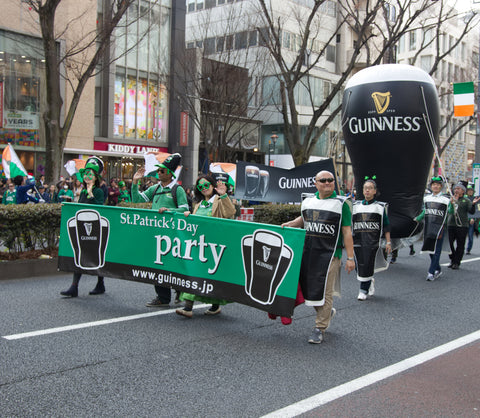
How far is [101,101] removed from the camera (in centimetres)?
3045

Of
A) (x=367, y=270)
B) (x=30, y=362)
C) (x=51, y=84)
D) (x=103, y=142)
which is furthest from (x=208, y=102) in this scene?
(x=30, y=362)

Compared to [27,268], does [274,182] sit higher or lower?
higher

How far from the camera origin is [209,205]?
267 inches

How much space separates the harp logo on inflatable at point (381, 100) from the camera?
11203 millimetres

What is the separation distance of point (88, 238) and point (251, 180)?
604cm

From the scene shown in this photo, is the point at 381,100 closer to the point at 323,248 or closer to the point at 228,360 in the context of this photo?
the point at 323,248

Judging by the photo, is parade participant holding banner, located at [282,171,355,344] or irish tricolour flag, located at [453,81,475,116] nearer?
parade participant holding banner, located at [282,171,355,344]

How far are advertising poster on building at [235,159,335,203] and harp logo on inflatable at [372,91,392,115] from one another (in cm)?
167

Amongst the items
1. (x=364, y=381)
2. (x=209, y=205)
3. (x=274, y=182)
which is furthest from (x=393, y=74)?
(x=364, y=381)

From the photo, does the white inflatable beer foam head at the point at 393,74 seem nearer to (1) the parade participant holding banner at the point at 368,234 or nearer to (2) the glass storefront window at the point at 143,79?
(1) the parade participant holding banner at the point at 368,234

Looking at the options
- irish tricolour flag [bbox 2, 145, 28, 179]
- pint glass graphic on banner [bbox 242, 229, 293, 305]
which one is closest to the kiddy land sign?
irish tricolour flag [bbox 2, 145, 28, 179]

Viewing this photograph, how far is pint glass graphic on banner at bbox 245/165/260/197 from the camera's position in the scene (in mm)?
12844

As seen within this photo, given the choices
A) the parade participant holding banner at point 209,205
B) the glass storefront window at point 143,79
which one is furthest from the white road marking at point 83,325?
Result: the glass storefront window at point 143,79

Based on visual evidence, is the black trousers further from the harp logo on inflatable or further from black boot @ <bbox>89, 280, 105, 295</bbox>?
black boot @ <bbox>89, 280, 105, 295</bbox>
